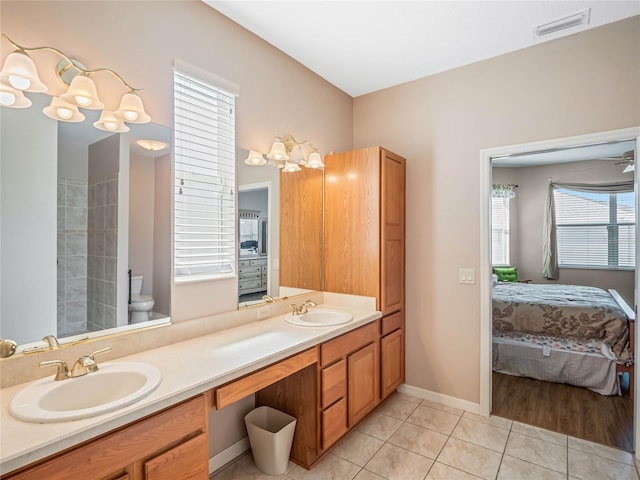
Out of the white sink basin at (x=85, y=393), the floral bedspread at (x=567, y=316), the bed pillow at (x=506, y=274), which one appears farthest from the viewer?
the bed pillow at (x=506, y=274)

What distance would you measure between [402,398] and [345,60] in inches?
113

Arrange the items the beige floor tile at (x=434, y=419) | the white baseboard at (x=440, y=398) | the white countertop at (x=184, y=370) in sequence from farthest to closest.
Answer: the white baseboard at (x=440, y=398) < the beige floor tile at (x=434, y=419) < the white countertop at (x=184, y=370)

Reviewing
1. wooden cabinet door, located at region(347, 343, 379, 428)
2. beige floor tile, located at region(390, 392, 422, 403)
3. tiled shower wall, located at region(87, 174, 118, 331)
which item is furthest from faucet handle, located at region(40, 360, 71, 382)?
beige floor tile, located at region(390, 392, 422, 403)

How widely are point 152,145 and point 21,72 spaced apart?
1.93ft

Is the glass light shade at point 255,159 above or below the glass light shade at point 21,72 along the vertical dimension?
below

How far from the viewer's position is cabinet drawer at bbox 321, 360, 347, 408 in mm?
2031

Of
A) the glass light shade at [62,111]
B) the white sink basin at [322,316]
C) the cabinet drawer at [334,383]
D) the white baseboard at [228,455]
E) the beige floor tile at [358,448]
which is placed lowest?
the beige floor tile at [358,448]

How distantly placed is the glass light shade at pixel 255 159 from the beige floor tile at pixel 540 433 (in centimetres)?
263

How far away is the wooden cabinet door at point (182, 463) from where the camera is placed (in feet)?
3.87

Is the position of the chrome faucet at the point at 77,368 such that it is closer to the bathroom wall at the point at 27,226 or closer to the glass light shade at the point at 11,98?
the bathroom wall at the point at 27,226

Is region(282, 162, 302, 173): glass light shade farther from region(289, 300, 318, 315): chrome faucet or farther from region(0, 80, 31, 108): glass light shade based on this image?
region(0, 80, 31, 108): glass light shade

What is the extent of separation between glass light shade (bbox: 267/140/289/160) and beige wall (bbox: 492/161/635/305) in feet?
13.9

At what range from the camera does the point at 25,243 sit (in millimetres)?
1354

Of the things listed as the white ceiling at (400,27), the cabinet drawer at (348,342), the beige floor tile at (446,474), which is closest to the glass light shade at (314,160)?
the white ceiling at (400,27)
